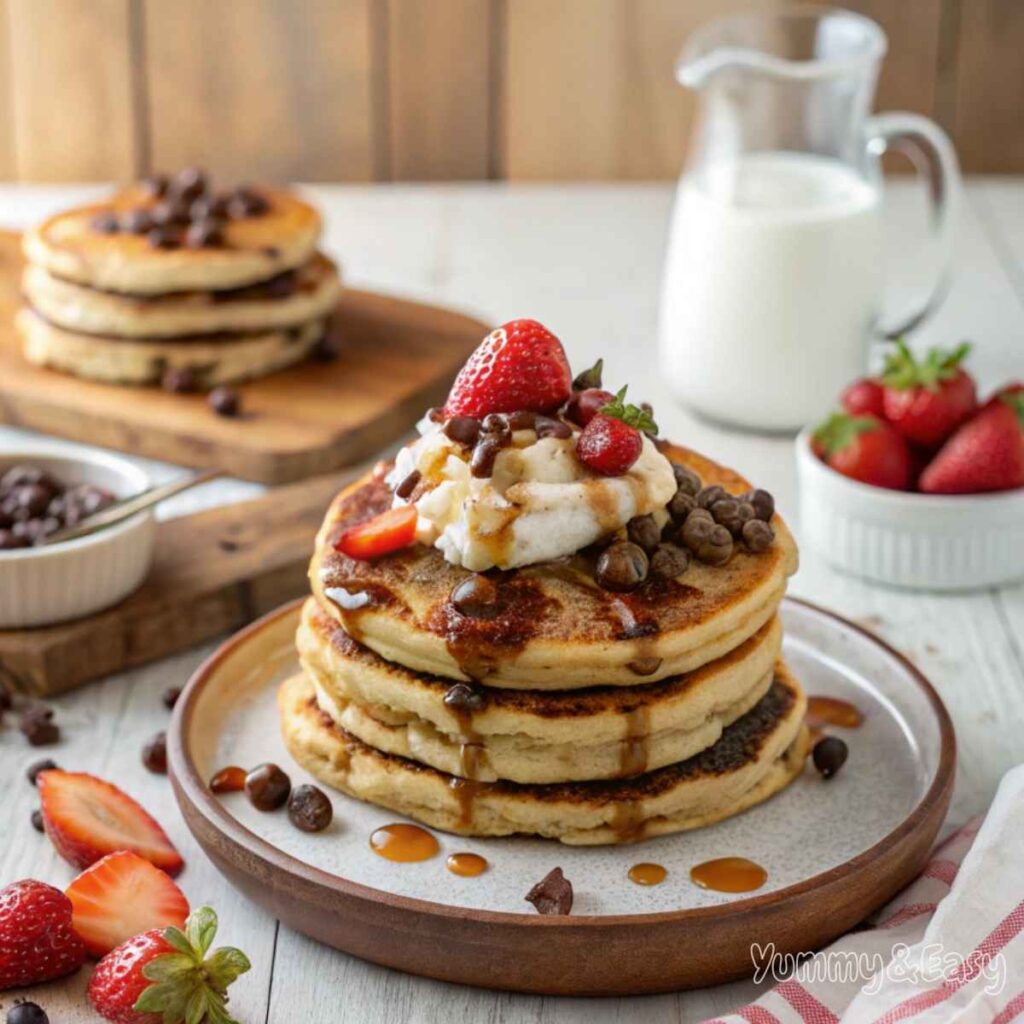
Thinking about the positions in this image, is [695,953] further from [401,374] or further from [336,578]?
[401,374]

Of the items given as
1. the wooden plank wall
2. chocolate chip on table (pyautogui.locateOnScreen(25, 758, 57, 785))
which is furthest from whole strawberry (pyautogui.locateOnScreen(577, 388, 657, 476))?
the wooden plank wall

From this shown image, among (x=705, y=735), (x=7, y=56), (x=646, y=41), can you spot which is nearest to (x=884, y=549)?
(x=705, y=735)

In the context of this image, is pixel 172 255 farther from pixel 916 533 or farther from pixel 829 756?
pixel 829 756

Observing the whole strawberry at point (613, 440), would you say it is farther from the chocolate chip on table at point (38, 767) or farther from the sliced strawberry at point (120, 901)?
the chocolate chip on table at point (38, 767)

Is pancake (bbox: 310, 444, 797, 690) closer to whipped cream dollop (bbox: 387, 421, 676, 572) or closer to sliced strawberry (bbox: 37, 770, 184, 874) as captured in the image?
whipped cream dollop (bbox: 387, 421, 676, 572)

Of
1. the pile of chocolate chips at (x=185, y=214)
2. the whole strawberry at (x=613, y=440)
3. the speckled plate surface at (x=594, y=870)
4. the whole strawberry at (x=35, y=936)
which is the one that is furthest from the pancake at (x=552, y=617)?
the pile of chocolate chips at (x=185, y=214)

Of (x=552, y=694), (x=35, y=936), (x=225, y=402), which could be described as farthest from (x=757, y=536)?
(x=225, y=402)
